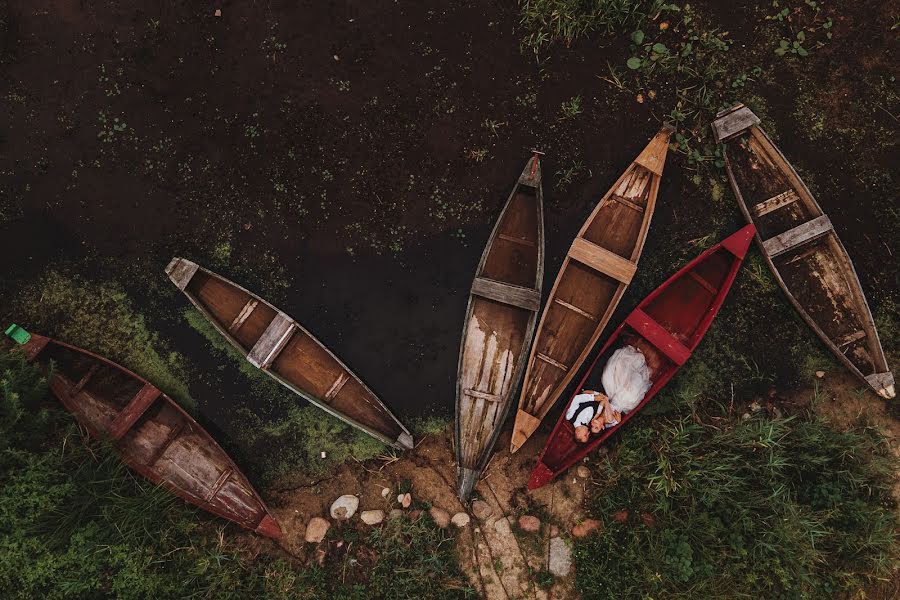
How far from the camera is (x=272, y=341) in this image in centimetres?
547

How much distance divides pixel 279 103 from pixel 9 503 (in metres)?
4.97

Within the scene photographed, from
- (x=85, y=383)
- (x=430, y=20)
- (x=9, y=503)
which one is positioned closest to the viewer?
(x=9, y=503)

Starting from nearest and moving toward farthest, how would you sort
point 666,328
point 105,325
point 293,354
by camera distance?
1. point 666,328
2. point 293,354
3. point 105,325

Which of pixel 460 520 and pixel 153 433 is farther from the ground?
pixel 153 433

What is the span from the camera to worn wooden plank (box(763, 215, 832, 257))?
5312mm

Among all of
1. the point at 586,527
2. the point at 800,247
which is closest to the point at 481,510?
the point at 586,527

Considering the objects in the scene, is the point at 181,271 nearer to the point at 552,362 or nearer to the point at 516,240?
the point at 516,240

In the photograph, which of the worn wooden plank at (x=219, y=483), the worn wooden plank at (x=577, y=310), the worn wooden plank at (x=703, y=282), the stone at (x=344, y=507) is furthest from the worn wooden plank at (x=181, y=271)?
the worn wooden plank at (x=703, y=282)

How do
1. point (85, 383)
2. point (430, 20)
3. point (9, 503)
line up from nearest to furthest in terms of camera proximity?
point (9, 503) < point (85, 383) < point (430, 20)

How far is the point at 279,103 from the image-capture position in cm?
584

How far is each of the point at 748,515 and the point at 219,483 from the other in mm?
5660

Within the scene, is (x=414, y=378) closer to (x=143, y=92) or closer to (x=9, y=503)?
(x=9, y=503)

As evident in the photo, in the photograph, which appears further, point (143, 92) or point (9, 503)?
point (143, 92)

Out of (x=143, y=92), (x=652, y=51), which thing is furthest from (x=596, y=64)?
(x=143, y=92)
